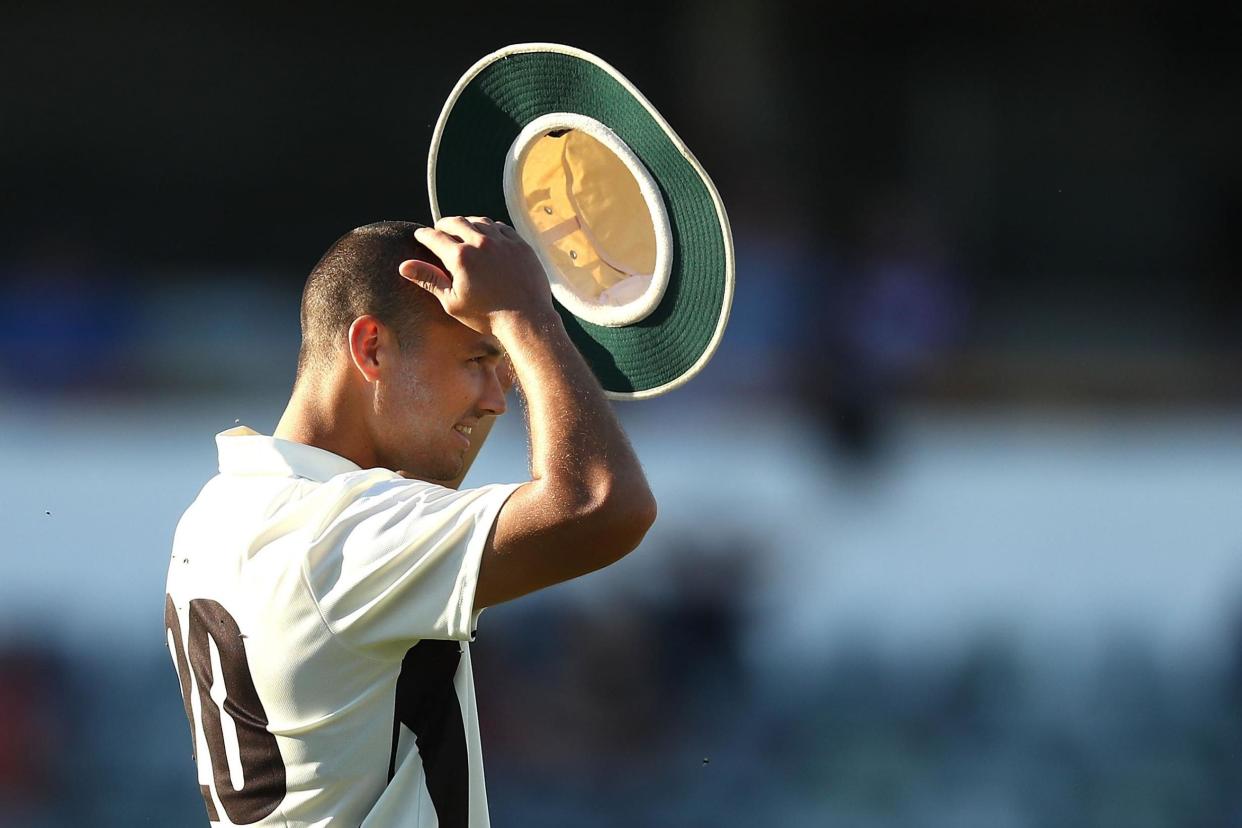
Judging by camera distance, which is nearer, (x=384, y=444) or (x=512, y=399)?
(x=384, y=444)

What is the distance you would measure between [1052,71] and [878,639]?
1.13 metres

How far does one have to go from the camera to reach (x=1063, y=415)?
9.37 ft

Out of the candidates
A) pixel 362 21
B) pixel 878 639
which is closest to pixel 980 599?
pixel 878 639

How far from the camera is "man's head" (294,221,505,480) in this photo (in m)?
1.19

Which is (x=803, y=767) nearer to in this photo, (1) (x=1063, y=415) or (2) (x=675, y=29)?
(1) (x=1063, y=415)

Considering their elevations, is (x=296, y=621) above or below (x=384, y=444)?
below

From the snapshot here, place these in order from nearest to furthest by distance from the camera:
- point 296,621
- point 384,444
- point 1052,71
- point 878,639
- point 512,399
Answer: point 296,621 → point 384,444 → point 512,399 → point 878,639 → point 1052,71

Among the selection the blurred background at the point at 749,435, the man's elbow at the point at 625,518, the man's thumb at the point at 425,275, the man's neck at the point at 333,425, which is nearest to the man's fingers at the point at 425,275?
the man's thumb at the point at 425,275

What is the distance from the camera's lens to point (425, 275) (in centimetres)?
114

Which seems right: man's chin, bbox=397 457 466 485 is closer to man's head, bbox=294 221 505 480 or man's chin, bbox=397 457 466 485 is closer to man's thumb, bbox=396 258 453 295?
man's head, bbox=294 221 505 480

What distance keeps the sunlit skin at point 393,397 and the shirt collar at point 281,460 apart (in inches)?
0.9

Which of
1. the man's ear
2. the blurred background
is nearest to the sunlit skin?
the man's ear

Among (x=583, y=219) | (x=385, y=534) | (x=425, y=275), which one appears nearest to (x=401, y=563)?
(x=385, y=534)

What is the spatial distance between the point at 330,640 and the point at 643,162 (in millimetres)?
434
